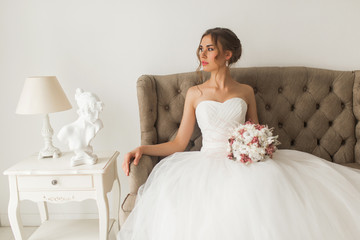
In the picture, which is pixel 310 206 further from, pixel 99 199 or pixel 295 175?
pixel 99 199

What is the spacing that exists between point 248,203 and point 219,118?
0.71 m

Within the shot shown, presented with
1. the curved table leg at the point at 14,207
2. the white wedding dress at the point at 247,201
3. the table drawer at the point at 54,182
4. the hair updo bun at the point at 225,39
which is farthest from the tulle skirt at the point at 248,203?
the curved table leg at the point at 14,207

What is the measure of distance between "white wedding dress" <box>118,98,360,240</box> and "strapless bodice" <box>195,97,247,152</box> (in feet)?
0.39

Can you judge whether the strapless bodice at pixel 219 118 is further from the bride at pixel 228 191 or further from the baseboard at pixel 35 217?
the baseboard at pixel 35 217

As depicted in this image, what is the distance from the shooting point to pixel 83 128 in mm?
1774

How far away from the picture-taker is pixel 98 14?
219 cm

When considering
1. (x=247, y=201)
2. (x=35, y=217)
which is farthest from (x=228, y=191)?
(x=35, y=217)

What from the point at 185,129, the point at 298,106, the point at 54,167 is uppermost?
the point at 298,106

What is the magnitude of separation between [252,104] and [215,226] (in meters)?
1.03

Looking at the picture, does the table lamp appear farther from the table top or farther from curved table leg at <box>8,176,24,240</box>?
curved table leg at <box>8,176,24,240</box>

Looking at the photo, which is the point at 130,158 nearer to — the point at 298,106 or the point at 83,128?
the point at 83,128

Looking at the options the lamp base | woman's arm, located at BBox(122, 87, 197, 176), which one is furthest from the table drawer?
woman's arm, located at BBox(122, 87, 197, 176)

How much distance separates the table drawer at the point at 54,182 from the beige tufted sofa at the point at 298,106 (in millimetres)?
554

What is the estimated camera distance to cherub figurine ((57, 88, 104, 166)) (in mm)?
1726
